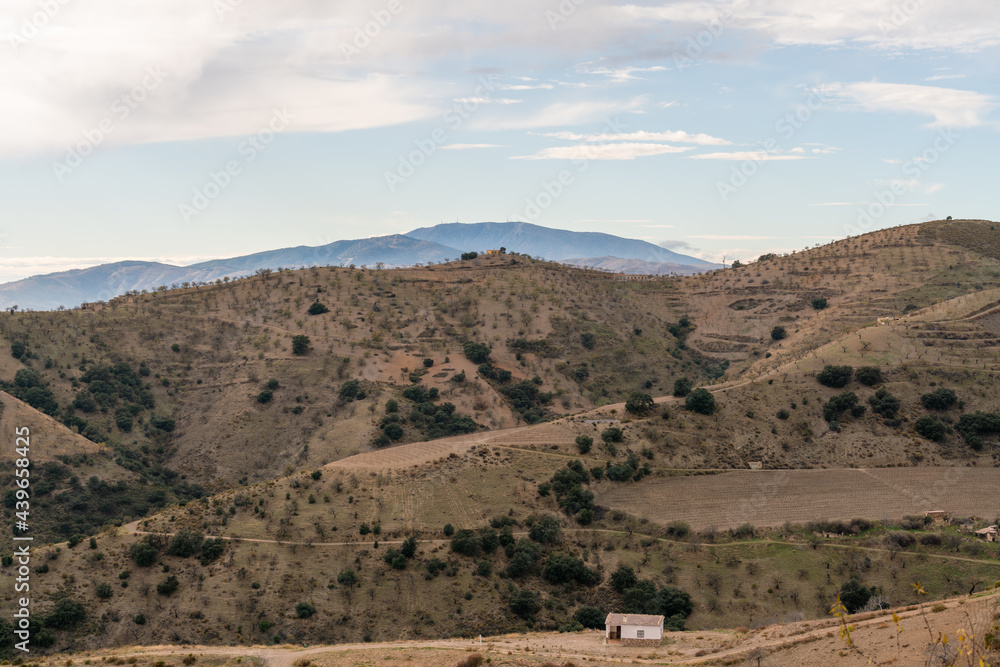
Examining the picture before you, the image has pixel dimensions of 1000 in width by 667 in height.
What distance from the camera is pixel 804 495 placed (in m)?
53.3

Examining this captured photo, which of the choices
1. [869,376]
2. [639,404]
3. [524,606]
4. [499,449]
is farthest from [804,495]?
[524,606]

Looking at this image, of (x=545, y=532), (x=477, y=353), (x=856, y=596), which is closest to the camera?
(x=856, y=596)

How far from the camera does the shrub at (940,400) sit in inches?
2375

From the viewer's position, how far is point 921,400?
202ft

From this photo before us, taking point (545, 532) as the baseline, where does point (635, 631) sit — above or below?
below

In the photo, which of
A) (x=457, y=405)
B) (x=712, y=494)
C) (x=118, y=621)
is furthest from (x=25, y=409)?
(x=712, y=494)

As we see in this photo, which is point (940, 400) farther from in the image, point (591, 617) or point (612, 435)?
point (591, 617)

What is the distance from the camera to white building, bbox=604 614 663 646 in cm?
3375

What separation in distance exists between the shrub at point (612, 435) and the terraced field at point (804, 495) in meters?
5.07

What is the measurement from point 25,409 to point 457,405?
131ft

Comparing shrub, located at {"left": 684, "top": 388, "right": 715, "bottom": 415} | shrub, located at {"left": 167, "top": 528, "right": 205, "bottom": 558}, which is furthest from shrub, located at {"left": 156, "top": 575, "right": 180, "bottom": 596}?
shrub, located at {"left": 684, "top": 388, "right": 715, "bottom": 415}

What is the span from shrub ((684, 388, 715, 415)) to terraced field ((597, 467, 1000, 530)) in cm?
725

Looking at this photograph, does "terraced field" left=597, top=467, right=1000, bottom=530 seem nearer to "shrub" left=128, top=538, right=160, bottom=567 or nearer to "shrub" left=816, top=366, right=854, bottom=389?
"shrub" left=816, top=366, right=854, bottom=389

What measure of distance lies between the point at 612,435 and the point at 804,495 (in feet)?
48.9
